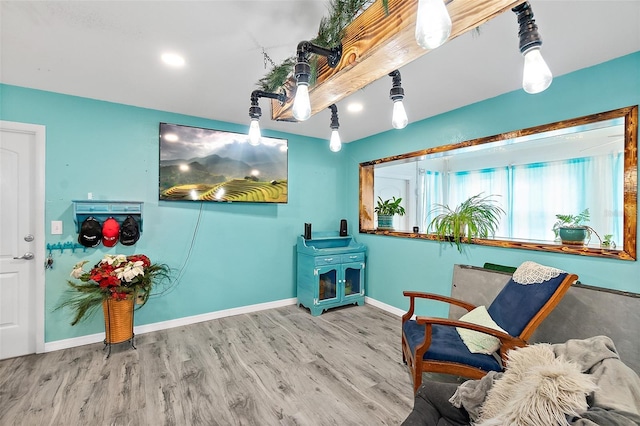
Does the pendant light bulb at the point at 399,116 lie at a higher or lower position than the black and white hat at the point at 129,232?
higher

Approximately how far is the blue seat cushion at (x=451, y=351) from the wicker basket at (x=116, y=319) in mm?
2507

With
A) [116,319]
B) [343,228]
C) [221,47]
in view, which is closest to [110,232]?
[116,319]

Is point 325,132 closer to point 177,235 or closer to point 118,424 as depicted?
point 177,235

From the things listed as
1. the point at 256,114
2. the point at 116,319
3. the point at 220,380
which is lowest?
the point at 220,380

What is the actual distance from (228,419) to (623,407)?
1.92m

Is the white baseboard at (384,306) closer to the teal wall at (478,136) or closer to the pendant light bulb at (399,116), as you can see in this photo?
the teal wall at (478,136)

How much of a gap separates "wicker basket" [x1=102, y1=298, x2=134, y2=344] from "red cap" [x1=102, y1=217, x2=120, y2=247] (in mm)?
568

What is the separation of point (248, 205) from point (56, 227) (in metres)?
1.85

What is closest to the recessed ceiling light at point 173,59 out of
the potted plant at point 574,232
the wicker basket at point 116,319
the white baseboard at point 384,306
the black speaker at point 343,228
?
the wicker basket at point 116,319

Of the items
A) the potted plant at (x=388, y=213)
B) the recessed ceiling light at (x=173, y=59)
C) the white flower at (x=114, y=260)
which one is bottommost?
the white flower at (x=114, y=260)

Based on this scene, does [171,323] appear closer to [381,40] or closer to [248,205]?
[248,205]

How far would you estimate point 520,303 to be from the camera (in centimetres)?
192

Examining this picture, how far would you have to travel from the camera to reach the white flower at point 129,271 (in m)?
2.54

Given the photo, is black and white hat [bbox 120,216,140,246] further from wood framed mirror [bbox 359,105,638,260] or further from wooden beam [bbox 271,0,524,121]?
wood framed mirror [bbox 359,105,638,260]
